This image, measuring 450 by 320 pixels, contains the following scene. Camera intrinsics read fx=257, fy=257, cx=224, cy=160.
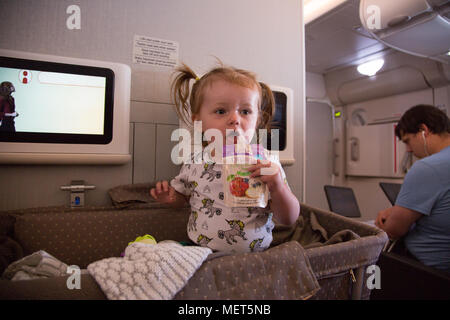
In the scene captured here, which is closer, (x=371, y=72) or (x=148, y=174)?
(x=148, y=174)

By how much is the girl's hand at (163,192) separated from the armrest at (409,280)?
3.14ft

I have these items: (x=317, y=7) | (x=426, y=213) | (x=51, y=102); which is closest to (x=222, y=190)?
(x=51, y=102)

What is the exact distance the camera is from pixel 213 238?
0.77 metres

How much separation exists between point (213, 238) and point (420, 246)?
1.05 metres

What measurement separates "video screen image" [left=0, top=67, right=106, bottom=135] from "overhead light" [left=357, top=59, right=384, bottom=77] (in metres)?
2.75

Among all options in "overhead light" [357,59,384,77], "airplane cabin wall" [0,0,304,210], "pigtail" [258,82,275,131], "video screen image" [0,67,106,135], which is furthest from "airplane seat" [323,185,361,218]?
"overhead light" [357,59,384,77]

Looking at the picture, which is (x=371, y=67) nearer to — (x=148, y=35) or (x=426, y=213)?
(x=426, y=213)

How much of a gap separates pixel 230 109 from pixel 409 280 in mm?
969

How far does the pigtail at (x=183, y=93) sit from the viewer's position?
0.94m

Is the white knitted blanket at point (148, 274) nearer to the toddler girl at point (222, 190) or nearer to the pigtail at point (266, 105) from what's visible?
the toddler girl at point (222, 190)

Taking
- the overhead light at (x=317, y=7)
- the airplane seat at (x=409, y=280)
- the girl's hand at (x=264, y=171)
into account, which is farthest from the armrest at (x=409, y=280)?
the overhead light at (x=317, y=7)

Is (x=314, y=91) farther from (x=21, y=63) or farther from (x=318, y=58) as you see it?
(x=21, y=63)

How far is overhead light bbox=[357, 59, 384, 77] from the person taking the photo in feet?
8.73
